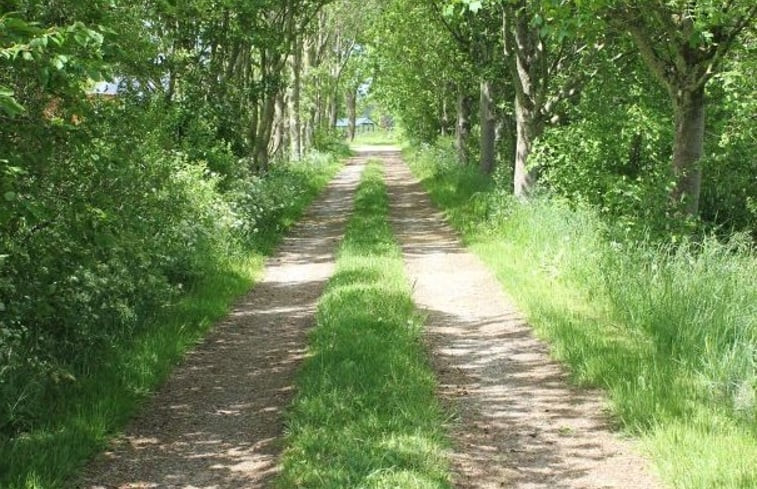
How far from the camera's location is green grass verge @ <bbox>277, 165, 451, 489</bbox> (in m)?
4.69

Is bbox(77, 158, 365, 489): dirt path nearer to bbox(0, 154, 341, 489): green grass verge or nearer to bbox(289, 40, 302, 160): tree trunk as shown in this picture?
bbox(0, 154, 341, 489): green grass verge

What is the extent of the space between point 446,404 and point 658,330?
2.12m

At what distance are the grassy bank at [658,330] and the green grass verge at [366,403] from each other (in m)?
1.39

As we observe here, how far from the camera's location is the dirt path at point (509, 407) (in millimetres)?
4840

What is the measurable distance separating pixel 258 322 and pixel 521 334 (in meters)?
3.12

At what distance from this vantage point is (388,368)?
646cm

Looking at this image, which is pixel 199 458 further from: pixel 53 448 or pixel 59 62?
pixel 59 62

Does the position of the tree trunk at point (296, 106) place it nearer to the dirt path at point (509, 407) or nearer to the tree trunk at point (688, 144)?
the dirt path at point (509, 407)

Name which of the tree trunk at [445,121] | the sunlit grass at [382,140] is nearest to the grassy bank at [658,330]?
the tree trunk at [445,121]

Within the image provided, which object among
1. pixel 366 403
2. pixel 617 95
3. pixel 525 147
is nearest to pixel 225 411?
pixel 366 403

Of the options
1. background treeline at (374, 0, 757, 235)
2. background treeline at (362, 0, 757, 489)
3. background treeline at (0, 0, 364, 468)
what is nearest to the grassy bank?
background treeline at (362, 0, 757, 489)

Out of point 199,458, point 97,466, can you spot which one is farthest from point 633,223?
point 97,466

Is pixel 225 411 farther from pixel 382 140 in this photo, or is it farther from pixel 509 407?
pixel 382 140

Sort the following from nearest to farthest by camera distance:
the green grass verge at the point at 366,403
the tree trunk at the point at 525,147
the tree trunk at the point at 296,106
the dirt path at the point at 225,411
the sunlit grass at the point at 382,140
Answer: the green grass verge at the point at 366,403 → the dirt path at the point at 225,411 → the tree trunk at the point at 525,147 → the tree trunk at the point at 296,106 → the sunlit grass at the point at 382,140
